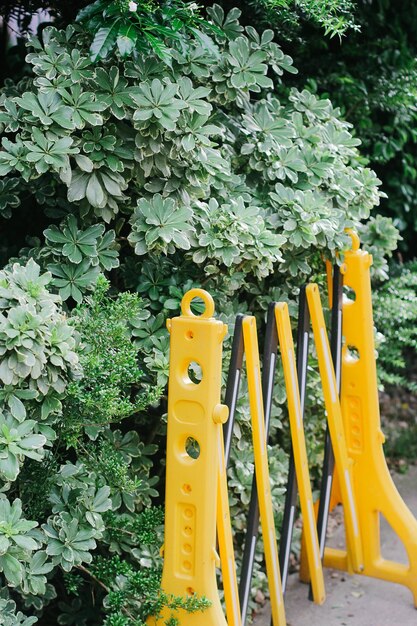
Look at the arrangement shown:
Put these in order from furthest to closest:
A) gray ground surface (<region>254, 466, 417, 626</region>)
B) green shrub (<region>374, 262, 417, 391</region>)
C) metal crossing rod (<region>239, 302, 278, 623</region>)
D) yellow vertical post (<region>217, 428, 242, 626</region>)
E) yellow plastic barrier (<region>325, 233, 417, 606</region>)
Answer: green shrub (<region>374, 262, 417, 391</region>) < yellow plastic barrier (<region>325, 233, 417, 606</region>) < gray ground surface (<region>254, 466, 417, 626</region>) < metal crossing rod (<region>239, 302, 278, 623</region>) < yellow vertical post (<region>217, 428, 242, 626</region>)

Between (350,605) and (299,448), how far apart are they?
0.82 meters

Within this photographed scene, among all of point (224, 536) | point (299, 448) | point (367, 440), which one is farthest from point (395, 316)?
point (224, 536)

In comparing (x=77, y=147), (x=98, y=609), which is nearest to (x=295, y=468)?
(x=98, y=609)

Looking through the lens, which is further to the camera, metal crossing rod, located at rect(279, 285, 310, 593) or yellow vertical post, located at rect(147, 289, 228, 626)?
metal crossing rod, located at rect(279, 285, 310, 593)

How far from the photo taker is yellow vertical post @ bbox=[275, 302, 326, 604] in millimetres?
3293

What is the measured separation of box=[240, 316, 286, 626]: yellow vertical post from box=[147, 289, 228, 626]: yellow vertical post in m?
0.34

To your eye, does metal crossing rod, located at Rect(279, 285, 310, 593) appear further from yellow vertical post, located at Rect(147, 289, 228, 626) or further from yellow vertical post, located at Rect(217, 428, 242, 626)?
yellow vertical post, located at Rect(147, 289, 228, 626)

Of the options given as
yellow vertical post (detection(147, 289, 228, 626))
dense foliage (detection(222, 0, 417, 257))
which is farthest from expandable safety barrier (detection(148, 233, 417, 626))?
dense foliage (detection(222, 0, 417, 257))

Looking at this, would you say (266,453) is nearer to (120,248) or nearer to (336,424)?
(336,424)

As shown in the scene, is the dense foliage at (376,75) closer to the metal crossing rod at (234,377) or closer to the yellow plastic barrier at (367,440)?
the yellow plastic barrier at (367,440)

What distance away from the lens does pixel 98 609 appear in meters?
3.24

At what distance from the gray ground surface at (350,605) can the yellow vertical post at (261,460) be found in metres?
0.38

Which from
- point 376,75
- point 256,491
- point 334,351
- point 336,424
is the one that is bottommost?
point 256,491

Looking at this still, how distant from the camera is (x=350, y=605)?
12.2 feet
